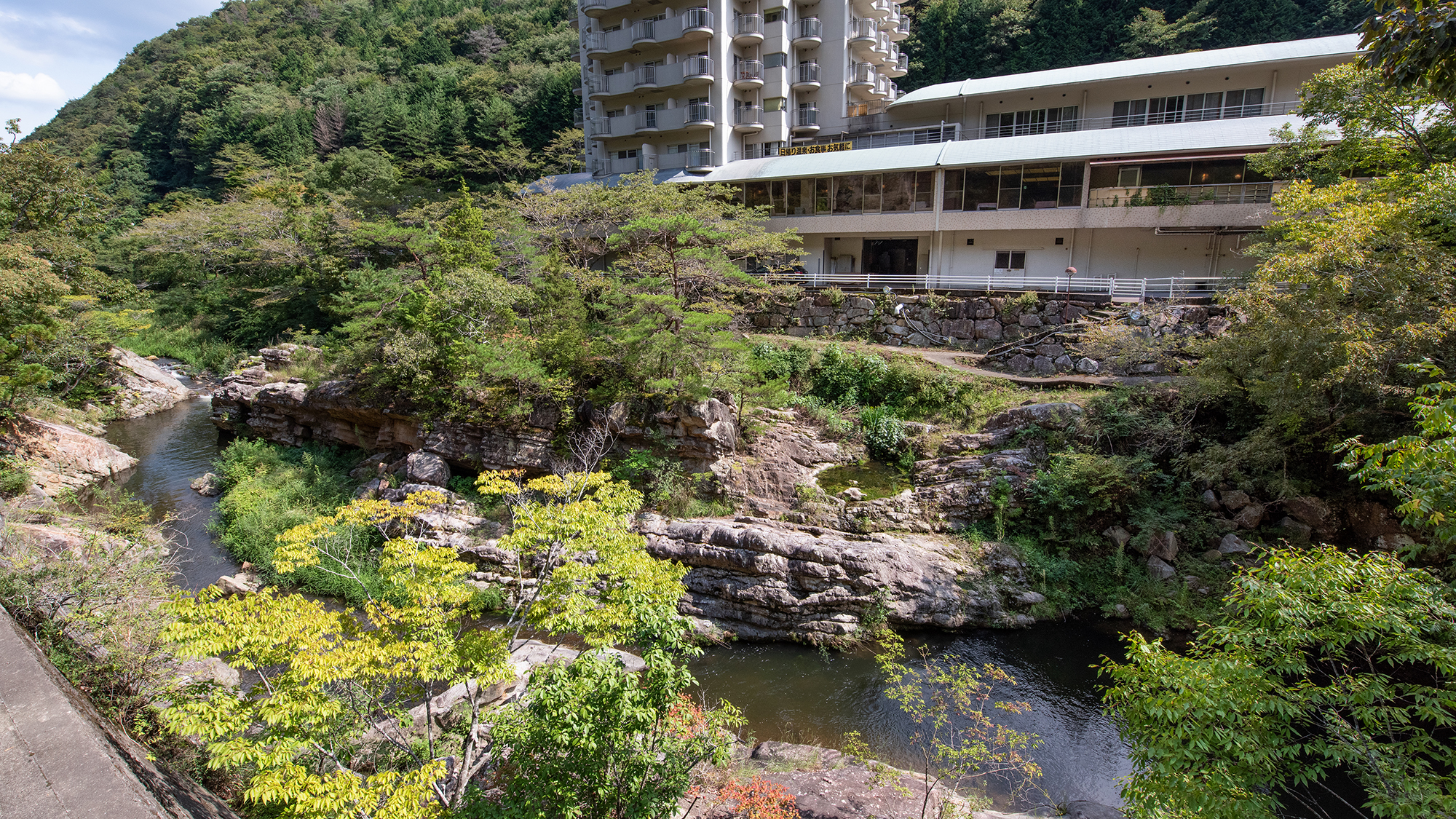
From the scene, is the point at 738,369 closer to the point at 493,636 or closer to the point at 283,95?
the point at 493,636

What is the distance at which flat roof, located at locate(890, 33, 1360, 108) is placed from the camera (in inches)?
975

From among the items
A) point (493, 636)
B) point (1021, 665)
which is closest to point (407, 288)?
point (493, 636)

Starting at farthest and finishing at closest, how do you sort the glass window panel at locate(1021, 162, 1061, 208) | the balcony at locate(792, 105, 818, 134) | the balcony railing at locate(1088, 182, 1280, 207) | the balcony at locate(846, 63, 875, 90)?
the balcony at locate(846, 63, 875, 90)
the balcony at locate(792, 105, 818, 134)
the glass window panel at locate(1021, 162, 1061, 208)
the balcony railing at locate(1088, 182, 1280, 207)

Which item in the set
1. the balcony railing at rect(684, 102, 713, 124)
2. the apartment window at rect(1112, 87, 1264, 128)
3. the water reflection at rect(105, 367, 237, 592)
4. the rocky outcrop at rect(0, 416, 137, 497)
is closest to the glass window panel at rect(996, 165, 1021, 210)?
the apartment window at rect(1112, 87, 1264, 128)

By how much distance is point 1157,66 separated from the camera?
27.6 meters

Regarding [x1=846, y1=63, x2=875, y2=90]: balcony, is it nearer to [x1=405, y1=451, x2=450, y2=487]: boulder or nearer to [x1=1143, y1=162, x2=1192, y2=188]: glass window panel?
[x1=1143, y1=162, x2=1192, y2=188]: glass window panel

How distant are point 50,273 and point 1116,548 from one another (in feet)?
94.9

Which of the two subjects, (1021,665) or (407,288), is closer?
(1021,665)

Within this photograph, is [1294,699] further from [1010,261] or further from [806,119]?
[806,119]

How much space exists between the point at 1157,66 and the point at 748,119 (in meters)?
18.2

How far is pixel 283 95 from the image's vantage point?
56656 mm

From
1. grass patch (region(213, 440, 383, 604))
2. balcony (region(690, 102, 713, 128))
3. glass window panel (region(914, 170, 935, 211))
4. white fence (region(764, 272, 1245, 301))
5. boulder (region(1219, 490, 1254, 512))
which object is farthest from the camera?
balcony (region(690, 102, 713, 128))

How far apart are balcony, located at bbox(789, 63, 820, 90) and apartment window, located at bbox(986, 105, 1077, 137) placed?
29.9 ft

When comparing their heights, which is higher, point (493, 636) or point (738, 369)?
point (738, 369)
